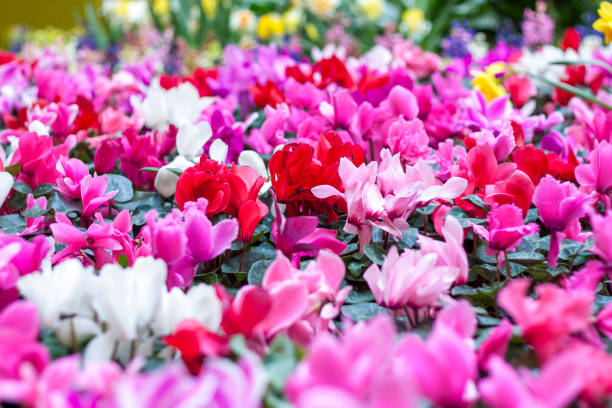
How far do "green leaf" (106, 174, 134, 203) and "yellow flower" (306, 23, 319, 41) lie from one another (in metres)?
4.32

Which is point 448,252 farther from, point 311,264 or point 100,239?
point 100,239

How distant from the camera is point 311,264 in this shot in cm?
69

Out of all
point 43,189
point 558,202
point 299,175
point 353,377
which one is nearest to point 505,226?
point 558,202

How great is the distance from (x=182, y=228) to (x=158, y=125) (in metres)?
0.77

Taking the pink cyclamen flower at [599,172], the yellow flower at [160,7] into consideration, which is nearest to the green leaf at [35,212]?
the pink cyclamen flower at [599,172]

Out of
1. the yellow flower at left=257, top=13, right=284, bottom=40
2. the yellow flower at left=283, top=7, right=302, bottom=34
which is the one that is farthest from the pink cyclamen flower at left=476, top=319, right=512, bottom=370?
the yellow flower at left=283, top=7, right=302, bottom=34

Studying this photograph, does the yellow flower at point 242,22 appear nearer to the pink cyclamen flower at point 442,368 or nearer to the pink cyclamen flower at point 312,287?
the pink cyclamen flower at point 312,287

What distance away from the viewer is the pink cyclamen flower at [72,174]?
96 centimetres

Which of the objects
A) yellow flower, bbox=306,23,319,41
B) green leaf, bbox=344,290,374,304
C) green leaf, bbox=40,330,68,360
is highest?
green leaf, bbox=40,330,68,360

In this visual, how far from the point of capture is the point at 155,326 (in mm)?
596

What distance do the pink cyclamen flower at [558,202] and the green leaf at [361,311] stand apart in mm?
235

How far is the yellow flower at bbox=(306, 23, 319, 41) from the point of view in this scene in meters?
5.21

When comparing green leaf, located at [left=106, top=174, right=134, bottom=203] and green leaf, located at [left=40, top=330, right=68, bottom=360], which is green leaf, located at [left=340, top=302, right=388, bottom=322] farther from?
green leaf, located at [left=106, top=174, right=134, bottom=203]

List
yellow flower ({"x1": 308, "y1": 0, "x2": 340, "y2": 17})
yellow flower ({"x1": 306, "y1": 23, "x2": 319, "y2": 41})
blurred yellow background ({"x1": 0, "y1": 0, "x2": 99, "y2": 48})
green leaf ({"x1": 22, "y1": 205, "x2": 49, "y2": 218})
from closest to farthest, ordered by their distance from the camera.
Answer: green leaf ({"x1": 22, "y1": 205, "x2": 49, "y2": 218}) → yellow flower ({"x1": 306, "y1": 23, "x2": 319, "y2": 41}) → yellow flower ({"x1": 308, "y1": 0, "x2": 340, "y2": 17}) → blurred yellow background ({"x1": 0, "y1": 0, "x2": 99, "y2": 48})
